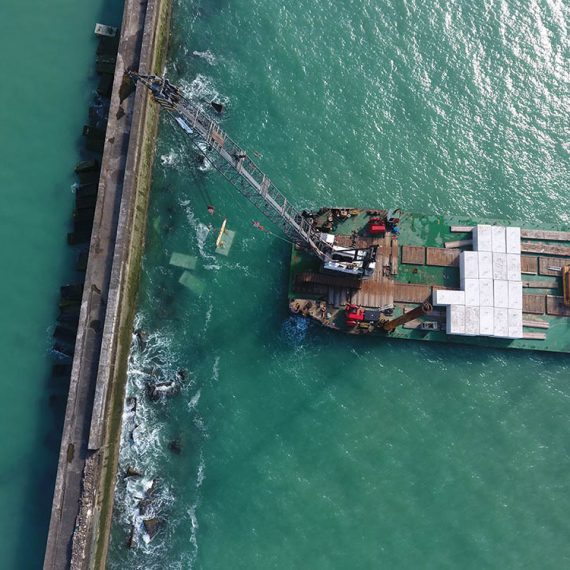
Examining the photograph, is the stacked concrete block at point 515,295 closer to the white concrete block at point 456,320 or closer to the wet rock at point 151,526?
the white concrete block at point 456,320

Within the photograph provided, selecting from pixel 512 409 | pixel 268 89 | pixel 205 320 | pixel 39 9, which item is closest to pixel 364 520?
pixel 512 409

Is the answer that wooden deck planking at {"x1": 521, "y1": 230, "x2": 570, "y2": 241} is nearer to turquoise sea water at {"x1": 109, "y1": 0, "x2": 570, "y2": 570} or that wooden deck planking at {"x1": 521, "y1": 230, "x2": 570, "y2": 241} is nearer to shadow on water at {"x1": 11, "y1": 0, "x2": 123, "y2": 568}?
turquoise sea water at {"x1": 109, "y1": 0, "x2": 570, "y2": 570}

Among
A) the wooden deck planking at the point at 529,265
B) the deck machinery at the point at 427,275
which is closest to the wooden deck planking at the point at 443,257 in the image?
the deck machinery at the point at 427,275

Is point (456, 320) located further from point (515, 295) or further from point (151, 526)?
point (151, 526)

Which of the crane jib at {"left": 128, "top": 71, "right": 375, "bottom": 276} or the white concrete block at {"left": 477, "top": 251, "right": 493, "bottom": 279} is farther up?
the crane jib at {"left": 128, "top": 71, "right": 375, "bottom": 276}

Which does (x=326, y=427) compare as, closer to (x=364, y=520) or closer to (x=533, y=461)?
(x=364, y=520)

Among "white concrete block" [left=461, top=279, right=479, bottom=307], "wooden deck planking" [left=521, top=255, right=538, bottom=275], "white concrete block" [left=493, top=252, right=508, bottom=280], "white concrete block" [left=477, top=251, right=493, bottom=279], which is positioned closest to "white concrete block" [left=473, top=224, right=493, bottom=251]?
"white concrete block" [left=477, top=251, right=493, bottom=279]
